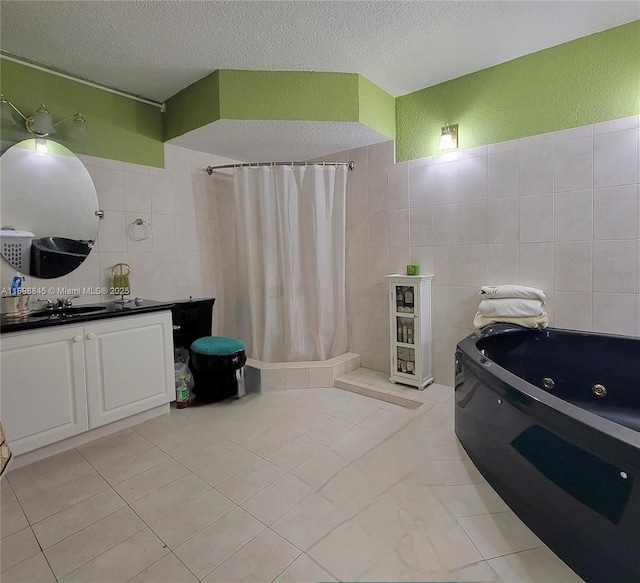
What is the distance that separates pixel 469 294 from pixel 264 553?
211 centimetres

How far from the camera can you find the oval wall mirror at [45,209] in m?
2.15

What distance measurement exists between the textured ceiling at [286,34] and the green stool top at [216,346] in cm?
191

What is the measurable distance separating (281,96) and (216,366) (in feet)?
6.42

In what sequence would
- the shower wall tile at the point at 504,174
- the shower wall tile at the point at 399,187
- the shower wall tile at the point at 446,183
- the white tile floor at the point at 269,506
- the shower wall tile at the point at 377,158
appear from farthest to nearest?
the shower wall tile at the point at 377,158 → the shower wall tile at the point at 399,187 → the shower wall tile at the point at 446,183 → the shower wall tile at the point at 504,174 → the white tile floor at the point at 269,506

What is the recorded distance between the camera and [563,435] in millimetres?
1212

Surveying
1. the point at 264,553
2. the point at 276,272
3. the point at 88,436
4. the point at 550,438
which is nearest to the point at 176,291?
the point at 276,272

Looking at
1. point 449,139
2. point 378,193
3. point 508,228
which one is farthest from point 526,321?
point 378,193

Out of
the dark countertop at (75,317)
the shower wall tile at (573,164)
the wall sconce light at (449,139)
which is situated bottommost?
the dark countertop at (75,317)

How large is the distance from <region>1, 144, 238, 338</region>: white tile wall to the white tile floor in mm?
1055

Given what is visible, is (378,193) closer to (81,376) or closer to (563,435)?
(563,435)

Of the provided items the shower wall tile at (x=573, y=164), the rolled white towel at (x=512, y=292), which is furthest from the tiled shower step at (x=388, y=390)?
the shower wall tile at (x=573, y=164)

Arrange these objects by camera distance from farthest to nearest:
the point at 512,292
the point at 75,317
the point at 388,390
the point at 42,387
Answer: the point at 388,390 < the point at 512,292 < the point at 75,317 < the point at 42,387

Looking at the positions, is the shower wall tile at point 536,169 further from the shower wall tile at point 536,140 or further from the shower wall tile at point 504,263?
the shower wall tile at point 504,263

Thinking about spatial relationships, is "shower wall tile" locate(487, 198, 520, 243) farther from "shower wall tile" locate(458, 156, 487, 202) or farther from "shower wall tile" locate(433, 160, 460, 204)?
"shower wall tile" locate(433, 160, 460, 204)
